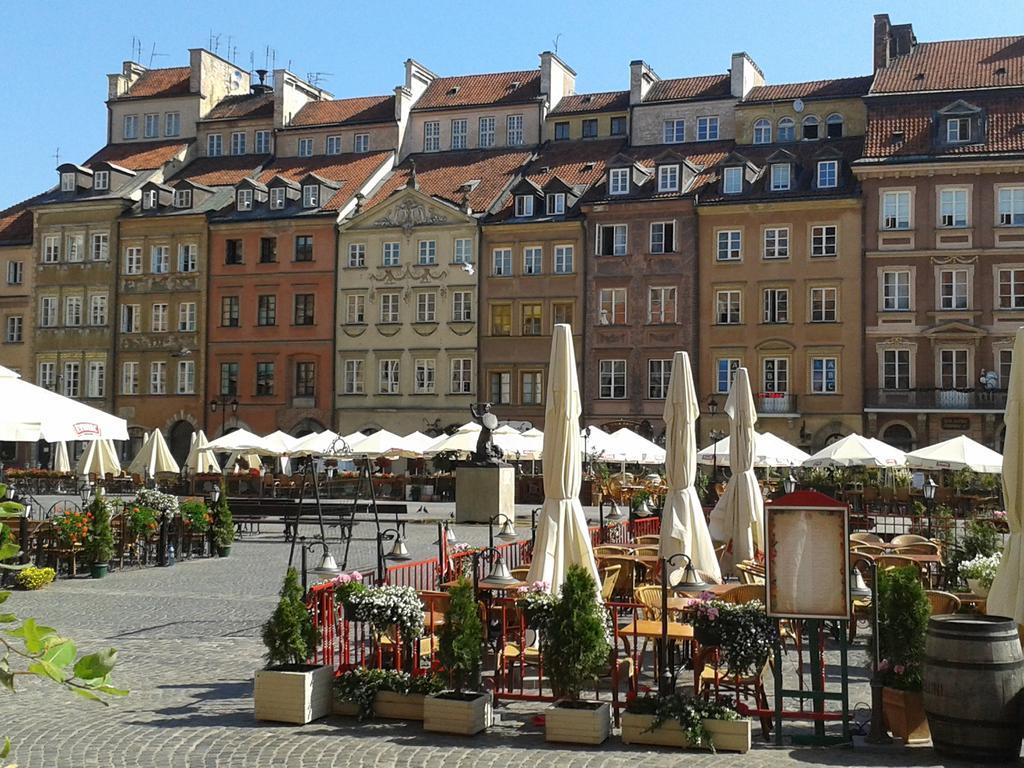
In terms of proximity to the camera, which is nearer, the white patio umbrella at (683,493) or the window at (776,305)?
the white patio umbrella at (683,493)

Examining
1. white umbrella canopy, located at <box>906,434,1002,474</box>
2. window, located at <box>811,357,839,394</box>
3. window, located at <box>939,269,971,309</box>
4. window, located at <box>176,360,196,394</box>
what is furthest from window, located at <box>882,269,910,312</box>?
window, located at <box>176,360,196,394</box>

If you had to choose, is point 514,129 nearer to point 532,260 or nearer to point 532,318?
point 532,260

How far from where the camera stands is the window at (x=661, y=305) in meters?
43.8

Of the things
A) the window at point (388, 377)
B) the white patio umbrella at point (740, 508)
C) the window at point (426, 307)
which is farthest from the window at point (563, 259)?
the white patio umbrella at point (740, 508)

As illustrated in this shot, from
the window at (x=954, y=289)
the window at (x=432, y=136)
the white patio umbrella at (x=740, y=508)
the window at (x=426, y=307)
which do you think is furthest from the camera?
the window at (x=432, y=136)

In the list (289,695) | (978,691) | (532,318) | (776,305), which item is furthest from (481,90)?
(978,691)

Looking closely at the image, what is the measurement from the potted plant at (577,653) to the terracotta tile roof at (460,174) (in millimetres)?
38981

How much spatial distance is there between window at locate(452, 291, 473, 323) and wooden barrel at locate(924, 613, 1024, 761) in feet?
128

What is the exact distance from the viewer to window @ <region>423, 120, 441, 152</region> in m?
51.4

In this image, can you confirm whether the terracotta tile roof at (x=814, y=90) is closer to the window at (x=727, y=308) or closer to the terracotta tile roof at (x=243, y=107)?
the window at (x=727, y=308)

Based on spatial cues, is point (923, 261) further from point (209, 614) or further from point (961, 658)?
point (961, 658)

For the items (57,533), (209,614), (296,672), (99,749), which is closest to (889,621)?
(296,672)

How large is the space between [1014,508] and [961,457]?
1508 centimetres

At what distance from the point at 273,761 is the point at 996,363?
3632 cm
